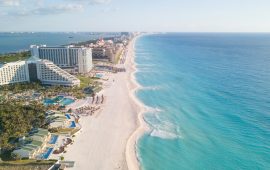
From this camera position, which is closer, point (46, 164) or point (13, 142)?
point (46, 164)

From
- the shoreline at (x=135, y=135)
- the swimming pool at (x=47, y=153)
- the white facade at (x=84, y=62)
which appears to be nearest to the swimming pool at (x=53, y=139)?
the swimming pool at (x=47, y=153)

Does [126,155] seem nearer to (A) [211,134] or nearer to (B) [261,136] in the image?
(A) [211,134]

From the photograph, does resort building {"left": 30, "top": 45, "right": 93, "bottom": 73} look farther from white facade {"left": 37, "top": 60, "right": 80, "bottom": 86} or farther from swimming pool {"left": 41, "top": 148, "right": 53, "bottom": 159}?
swimming pool {"left": 41, "top": 148, "right": 53, "bottom": 159}

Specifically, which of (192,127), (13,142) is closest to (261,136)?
(192,127)

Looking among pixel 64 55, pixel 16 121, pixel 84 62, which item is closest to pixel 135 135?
pixel 16 121

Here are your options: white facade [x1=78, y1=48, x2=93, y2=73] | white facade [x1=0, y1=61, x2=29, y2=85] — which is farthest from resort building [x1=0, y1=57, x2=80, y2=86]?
white facade [x1=78, y1=48, x2=93, y2=73]

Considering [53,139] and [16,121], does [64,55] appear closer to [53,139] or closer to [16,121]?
[16,121]
